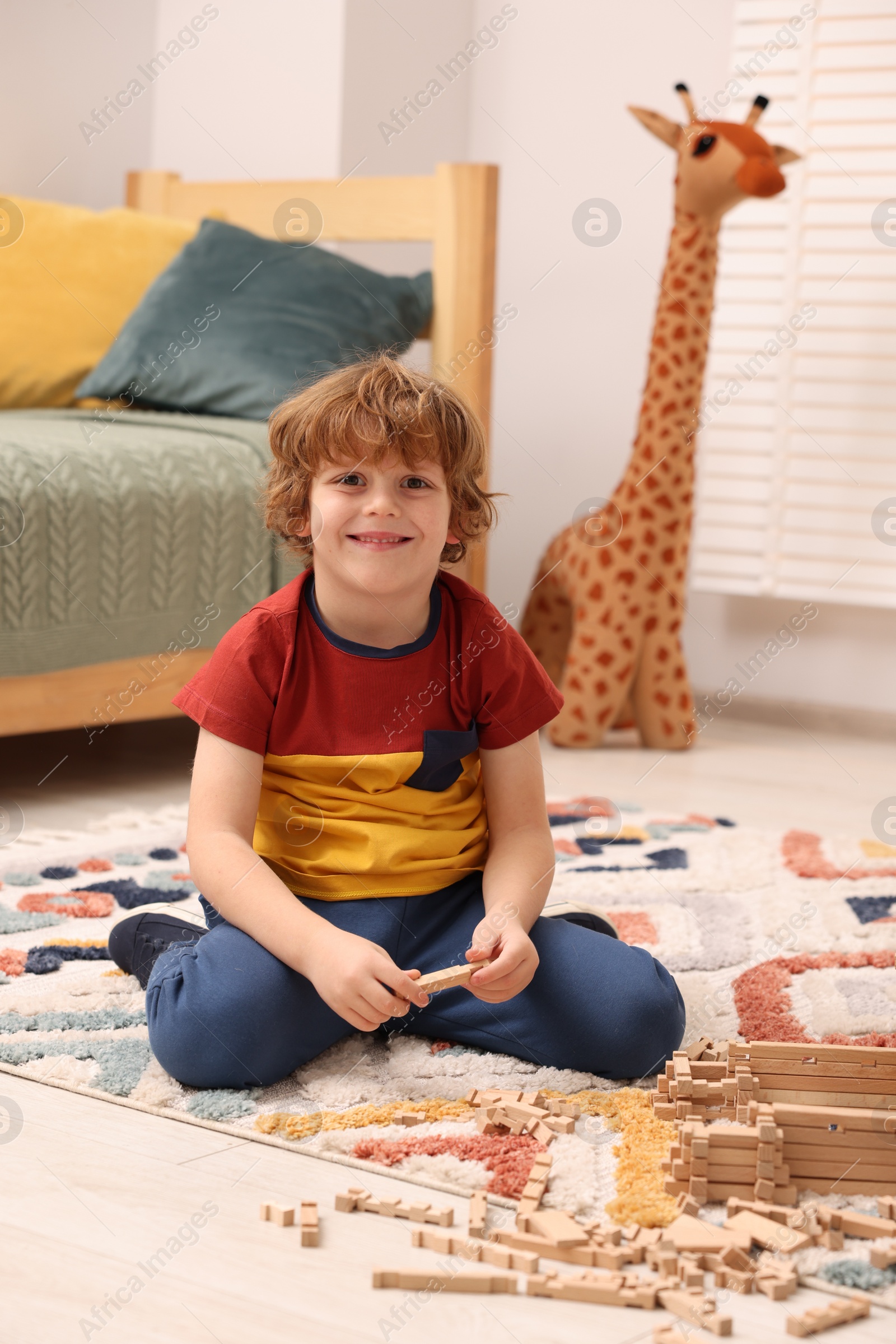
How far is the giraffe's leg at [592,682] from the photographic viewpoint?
210cm

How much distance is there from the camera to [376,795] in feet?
3.13

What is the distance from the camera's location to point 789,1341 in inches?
24.1

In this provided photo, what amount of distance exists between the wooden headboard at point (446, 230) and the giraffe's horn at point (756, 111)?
0.40 m

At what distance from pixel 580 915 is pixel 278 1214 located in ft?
1.29

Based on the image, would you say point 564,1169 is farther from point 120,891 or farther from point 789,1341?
point 120,891

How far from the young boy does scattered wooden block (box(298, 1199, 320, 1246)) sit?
0.59 feet

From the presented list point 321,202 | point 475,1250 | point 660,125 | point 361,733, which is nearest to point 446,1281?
point 475,1250

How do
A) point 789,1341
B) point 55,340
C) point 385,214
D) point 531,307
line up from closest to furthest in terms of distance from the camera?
1. point 789,1341
2. point 55,340
3. point 385,214
4. point 531,307

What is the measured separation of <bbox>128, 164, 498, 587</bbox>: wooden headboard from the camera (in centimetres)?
209

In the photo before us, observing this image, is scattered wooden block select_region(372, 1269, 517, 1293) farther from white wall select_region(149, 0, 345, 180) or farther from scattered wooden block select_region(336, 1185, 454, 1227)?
white wall select_region(149, 0, 345, 180)

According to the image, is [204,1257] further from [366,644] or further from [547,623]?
[547,623]

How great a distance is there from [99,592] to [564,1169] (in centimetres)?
105

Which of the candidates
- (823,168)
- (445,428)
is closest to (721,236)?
(823,168)

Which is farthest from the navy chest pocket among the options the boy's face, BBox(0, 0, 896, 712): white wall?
BBox(0, 0, 896, 712): white wall
